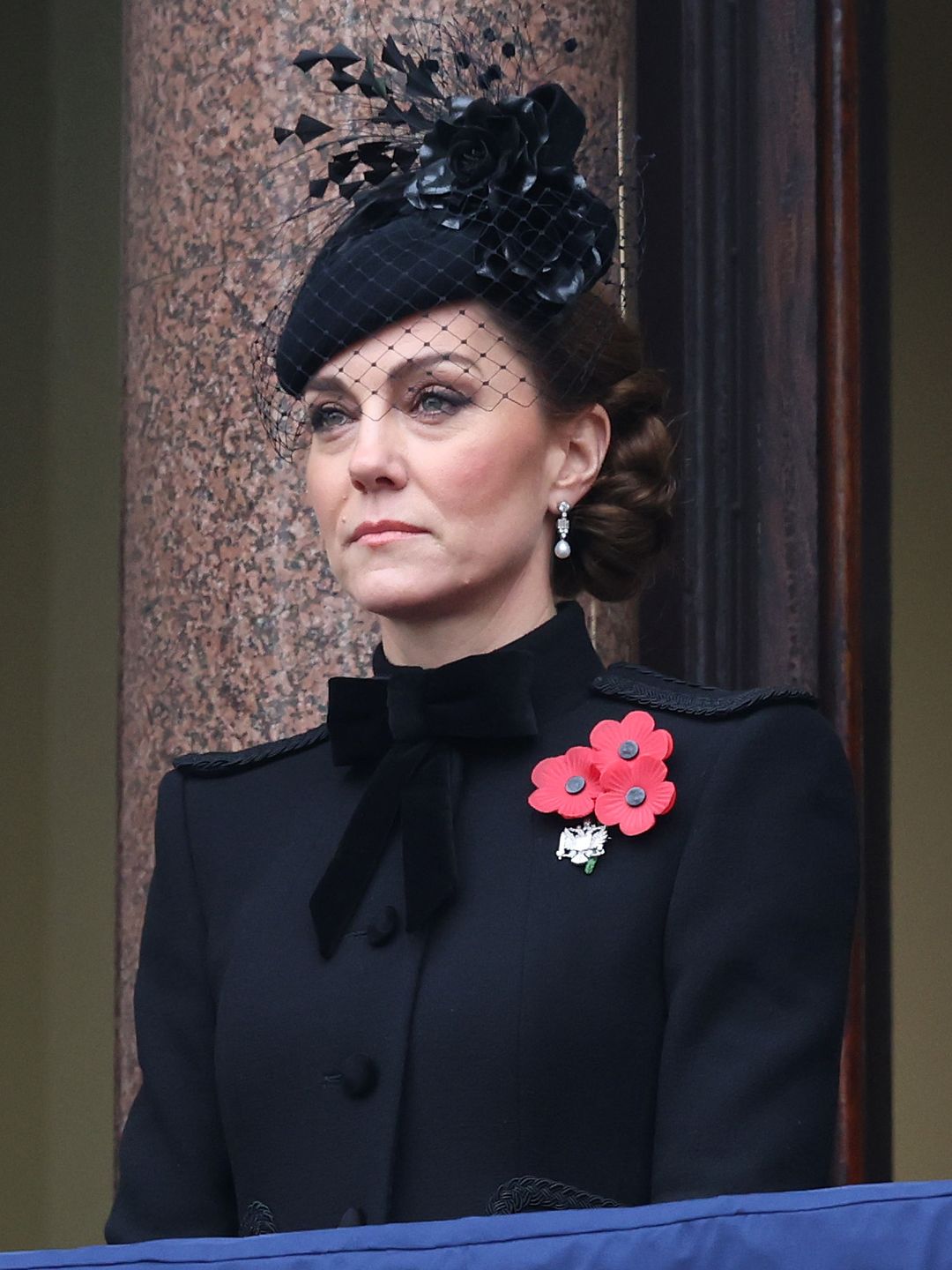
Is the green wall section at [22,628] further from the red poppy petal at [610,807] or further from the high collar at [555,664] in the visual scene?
the red poppy petal at [610,807]

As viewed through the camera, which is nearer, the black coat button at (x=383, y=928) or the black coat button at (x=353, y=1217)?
the black coat button at (x=353, y=1217)

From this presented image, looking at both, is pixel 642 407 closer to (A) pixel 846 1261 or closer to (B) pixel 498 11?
(B) pixel 498 11

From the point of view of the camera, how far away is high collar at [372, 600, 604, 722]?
92.7 inches

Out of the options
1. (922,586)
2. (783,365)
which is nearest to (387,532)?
(783,365)

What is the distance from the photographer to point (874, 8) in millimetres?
3732

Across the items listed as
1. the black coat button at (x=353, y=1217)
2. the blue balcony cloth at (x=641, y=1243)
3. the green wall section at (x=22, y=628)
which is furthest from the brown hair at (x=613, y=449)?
the green wall section at (x=22, y=628)

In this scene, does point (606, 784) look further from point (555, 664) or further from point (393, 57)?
point (393, 57)

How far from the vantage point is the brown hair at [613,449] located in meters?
2.41

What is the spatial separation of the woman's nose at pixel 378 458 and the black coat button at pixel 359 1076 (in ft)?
1.79

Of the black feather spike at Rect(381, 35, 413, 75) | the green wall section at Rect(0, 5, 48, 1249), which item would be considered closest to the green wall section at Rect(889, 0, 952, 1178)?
the green wall section at Rect(0, 5, 48, 1249)

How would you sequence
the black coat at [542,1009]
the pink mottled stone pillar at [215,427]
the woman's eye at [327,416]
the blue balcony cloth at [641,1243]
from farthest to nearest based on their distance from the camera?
1. the pink mottled stone pillar at [215,427]
2. the woman's eye at [327,416]
3. the black coat at [542,1009]
4. the blue balcony cloth at [641,1243]

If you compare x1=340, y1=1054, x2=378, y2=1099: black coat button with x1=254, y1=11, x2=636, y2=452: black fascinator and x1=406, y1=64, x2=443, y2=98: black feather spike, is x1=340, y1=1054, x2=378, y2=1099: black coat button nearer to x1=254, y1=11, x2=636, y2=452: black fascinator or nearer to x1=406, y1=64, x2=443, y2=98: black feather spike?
x1=254, y1=11, x2=636, y2=452: black fascinator

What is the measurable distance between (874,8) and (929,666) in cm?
133

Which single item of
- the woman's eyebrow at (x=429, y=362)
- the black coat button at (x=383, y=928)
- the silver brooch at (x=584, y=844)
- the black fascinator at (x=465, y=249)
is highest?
the black fascinator at (x=465, y=249)
